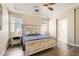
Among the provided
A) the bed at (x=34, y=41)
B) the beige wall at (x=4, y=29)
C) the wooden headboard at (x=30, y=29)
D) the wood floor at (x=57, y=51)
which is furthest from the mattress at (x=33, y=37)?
the beige wall at (x=4, y=29)

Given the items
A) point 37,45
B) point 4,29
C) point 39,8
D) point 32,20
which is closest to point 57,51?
point 37,45

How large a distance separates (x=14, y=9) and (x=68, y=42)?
1435mm

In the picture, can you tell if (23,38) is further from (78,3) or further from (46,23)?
(78,3)

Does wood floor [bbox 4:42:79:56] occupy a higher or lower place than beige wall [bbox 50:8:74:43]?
lower

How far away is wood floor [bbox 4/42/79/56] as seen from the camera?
1692 mm

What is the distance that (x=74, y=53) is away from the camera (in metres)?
1.76

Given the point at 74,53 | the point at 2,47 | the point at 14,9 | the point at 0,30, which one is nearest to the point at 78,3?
the point at 74,53

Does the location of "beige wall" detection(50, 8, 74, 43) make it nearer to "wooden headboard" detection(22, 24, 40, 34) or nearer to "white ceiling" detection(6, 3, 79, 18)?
"white ceiling" detection(6, 3, 79, 18)

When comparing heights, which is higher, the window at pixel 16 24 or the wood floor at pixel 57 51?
the window at pixel 16 24

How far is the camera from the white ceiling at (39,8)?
66.6 inches

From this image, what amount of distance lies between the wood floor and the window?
0.37 meters

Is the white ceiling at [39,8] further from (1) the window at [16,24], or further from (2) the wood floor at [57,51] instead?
(2) the wood floor at [57,51]

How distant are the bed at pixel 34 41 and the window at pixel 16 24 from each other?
109 mm

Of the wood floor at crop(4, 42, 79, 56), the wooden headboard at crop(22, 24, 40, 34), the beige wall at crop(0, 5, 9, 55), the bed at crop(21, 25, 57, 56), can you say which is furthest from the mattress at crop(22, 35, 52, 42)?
the beige wall at crop(0, 5, 9, 55)
